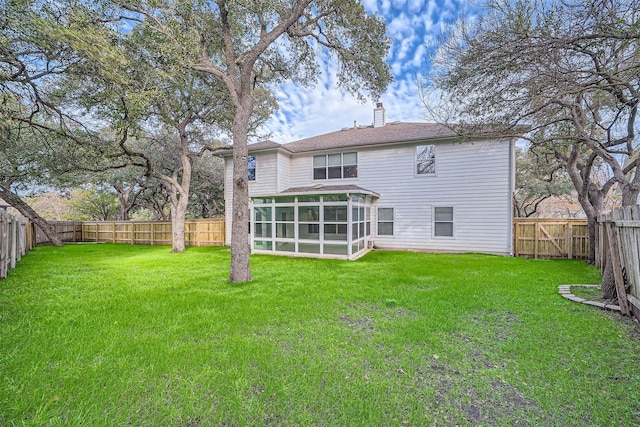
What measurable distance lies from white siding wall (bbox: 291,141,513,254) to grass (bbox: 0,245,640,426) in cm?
509

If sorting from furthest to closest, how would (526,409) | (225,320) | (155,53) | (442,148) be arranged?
(442,148), (155,53), (225,320), (526,409)

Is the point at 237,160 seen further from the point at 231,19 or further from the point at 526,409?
the point at 526,409

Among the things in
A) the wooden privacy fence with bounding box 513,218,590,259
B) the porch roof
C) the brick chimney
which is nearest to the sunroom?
the porch roof

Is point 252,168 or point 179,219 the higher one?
point 252,168

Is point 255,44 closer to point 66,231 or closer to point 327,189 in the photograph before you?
point 327,189

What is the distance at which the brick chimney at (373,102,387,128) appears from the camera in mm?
13977

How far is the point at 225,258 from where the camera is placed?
10.0m

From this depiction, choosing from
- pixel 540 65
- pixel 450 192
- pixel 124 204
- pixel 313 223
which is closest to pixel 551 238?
pixel 450 192

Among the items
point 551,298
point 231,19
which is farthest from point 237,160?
point 551,298

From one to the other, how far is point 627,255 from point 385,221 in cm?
825

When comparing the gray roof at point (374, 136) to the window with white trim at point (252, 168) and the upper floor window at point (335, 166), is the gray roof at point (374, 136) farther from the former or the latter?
the window with white trim at point (252, 168)

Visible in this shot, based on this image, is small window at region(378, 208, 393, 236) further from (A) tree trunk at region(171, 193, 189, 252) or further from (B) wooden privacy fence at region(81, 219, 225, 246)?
(A) tree trunk at region(171, 193, 189, 252)

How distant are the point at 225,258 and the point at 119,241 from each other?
10.9 m

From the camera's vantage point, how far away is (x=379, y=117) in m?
14.1
